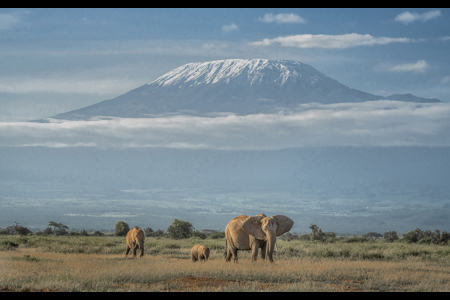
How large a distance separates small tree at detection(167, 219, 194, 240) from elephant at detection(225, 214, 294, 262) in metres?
25.3

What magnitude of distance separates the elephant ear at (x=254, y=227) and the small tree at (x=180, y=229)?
88.9ft

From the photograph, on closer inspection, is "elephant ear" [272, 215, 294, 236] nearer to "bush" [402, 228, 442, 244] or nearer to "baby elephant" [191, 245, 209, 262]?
"baby elephant" [191, 245, 209, 262]

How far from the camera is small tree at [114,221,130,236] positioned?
50884mm

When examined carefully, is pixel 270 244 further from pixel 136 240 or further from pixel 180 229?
pixel 180 229

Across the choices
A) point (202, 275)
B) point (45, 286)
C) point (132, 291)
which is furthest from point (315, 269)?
point (45, 286)

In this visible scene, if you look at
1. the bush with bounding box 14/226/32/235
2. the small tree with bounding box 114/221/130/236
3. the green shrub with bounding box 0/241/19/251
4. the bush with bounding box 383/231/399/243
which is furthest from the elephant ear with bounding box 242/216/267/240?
the bush with bounding box 14/226/32/235

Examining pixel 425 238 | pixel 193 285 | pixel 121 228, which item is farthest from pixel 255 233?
pixel 121 228

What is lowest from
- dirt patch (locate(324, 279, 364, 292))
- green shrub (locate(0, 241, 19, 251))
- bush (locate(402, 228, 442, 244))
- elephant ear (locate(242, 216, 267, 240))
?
green shrub (locate(0, 241, 19, 251))

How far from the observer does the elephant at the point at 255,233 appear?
17.9m

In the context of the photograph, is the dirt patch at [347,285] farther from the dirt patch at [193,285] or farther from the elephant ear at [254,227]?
the elephant ear at [254,227]

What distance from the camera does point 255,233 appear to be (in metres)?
18.3

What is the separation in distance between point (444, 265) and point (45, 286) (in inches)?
594

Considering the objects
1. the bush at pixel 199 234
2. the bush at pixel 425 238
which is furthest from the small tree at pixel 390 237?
the bush at pixel 199 234

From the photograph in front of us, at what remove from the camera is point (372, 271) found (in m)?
16.5
